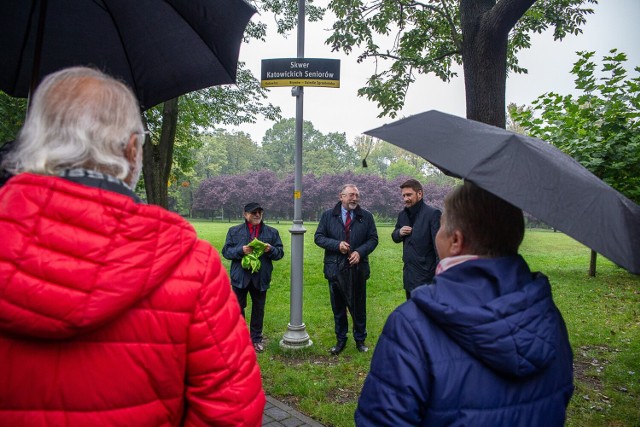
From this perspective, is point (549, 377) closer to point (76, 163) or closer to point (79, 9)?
point (76, 163)

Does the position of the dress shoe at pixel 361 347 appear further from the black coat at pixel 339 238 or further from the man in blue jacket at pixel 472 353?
the man in blue jacket at pixel 472 353

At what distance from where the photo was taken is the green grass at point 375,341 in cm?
455

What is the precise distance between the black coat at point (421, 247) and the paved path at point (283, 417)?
6.95ft

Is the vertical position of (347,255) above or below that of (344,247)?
below

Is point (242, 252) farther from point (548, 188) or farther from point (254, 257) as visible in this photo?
point (548, 188)

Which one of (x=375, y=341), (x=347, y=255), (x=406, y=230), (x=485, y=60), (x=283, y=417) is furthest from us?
(x=375, y=341)

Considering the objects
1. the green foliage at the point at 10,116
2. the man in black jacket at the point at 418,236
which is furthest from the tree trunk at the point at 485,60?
the green foliage at the point at 10,116

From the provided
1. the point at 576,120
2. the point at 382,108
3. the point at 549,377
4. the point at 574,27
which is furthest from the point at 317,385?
the point at 574,27

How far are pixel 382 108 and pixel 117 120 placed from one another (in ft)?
26.0

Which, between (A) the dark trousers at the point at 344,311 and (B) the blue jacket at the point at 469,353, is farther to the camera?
(A) the dark trousers at the point at 344,311

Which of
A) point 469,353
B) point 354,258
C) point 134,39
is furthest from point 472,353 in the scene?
point 354,258

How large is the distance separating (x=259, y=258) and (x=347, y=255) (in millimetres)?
1172

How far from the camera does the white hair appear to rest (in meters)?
1.18

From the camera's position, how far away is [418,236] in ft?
18.5
